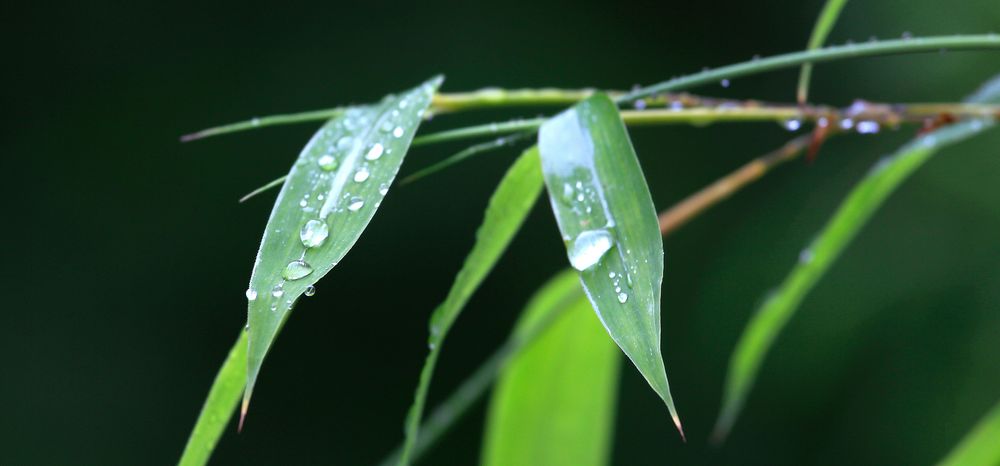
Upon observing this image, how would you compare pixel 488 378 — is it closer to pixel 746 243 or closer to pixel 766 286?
pixel 766 286

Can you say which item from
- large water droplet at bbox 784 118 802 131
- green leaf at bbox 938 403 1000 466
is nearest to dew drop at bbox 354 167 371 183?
large water droplet at bbox 784 118 802 131

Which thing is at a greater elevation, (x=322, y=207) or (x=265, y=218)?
(x=265, y=218)

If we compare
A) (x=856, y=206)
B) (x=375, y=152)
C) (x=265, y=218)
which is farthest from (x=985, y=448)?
(x=265, y=218)

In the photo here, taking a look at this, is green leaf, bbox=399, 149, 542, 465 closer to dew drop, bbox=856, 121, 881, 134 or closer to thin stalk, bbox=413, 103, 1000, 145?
thin stalk, bbox=413, 103, 1000, 145

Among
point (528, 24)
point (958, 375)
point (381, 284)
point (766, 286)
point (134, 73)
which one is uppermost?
point (134, 73)

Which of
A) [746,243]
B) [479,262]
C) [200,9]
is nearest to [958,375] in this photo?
[746,243]

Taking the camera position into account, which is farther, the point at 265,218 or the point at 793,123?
the point at 265,218

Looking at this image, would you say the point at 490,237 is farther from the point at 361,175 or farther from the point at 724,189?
the point at 724,189
